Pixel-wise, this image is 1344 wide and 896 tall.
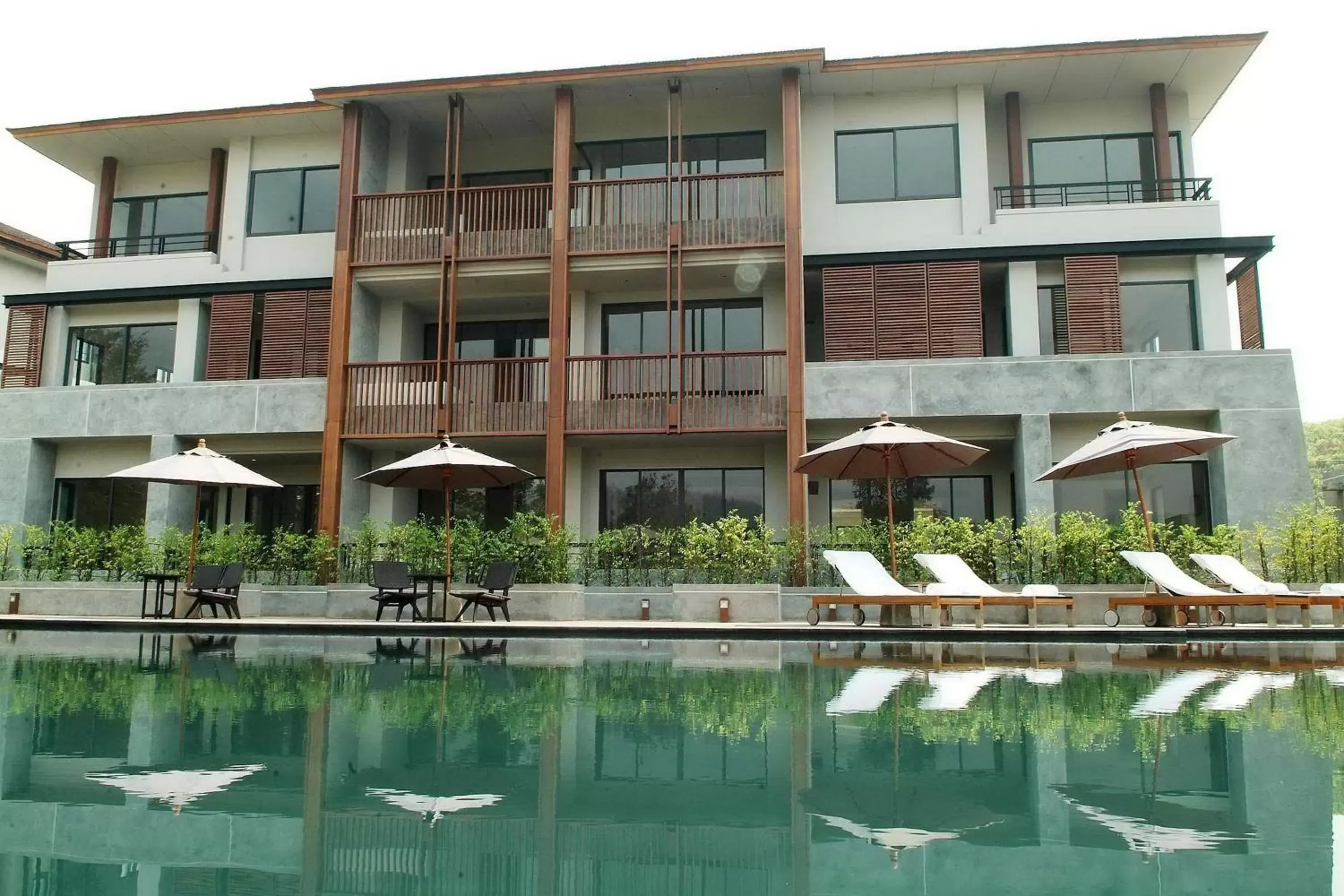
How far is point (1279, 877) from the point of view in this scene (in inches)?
134

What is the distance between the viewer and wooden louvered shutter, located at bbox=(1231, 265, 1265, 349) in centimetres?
1866

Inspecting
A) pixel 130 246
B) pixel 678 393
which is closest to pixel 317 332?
pixel 130 246

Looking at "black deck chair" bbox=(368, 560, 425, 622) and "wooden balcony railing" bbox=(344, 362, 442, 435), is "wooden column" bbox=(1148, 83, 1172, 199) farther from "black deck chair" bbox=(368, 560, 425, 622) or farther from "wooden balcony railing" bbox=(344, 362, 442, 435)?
"black deck chair" bbox=(368, 560, 425, 622)

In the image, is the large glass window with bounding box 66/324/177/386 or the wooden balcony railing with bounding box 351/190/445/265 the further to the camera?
the large glass window with bounding box 66/324/177/386

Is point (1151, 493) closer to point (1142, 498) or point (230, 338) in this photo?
point (1142, 498)

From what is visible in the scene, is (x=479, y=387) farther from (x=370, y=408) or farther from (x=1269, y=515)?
(x=1269, y=515)

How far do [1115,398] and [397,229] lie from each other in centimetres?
1280

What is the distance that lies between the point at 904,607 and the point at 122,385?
15.0 meters

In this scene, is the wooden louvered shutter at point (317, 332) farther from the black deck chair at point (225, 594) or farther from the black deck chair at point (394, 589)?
the black deck chair at point (394, 589)

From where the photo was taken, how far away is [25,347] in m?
22.2

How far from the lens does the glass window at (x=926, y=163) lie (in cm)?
1975

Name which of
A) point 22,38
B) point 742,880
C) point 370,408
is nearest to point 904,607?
point 370,408

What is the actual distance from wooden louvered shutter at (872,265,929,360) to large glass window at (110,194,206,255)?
46.2ft

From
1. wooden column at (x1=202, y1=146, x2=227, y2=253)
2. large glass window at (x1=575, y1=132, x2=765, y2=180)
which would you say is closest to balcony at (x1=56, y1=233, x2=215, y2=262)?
wooden column at (x1=202, y1=146, x2=227, y2=253)
